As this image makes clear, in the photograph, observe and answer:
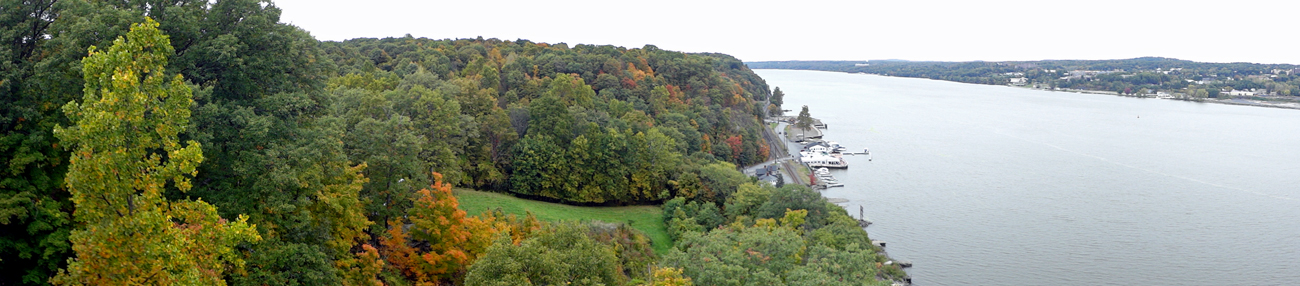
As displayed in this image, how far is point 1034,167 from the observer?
210ft

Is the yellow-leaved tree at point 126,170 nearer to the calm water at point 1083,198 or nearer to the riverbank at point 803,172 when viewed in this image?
the riverbank at point 803,172

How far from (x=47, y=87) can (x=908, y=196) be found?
49.8 m

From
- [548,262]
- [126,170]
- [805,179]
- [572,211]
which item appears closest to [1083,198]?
[805,179]

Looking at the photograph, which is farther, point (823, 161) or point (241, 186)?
point (823, 161)

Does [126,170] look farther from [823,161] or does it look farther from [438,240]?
[823,161]

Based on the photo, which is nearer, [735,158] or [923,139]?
[735,158]

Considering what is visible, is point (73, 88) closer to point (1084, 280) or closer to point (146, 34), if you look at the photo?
point (146, 34)

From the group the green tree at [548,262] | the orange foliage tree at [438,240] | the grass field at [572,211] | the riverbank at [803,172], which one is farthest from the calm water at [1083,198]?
the orange foliage tree at [438,240]

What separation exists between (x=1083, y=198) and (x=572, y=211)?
3643cm

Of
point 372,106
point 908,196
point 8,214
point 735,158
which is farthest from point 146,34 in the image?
point 735,158

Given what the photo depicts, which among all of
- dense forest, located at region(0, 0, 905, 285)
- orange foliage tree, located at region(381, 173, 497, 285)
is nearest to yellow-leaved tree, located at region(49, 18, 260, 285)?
dense forest, located at region(0, 0, 905, 285)

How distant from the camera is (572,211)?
39500 millimetres

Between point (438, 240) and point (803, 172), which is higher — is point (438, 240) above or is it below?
above

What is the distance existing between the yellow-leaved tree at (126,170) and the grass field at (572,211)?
24132 millimetres
